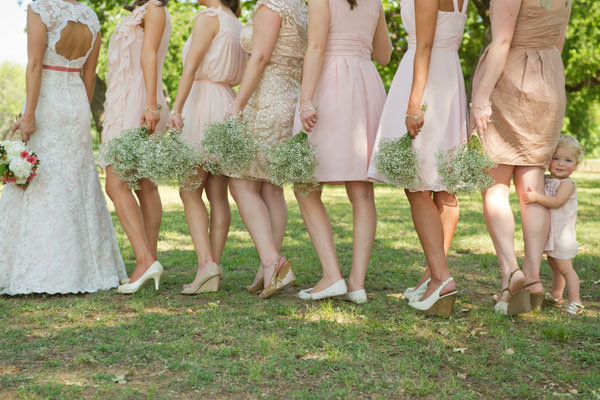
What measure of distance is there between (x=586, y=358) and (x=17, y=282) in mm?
4176

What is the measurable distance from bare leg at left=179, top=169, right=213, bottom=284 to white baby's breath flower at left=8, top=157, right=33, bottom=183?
3.94 feet

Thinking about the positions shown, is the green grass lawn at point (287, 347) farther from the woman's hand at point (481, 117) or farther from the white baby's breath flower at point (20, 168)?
the woman's hand at point (481, 117)

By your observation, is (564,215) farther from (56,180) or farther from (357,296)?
(56,180)

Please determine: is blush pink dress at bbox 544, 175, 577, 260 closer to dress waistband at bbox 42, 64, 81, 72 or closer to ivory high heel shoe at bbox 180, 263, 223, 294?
ivory high heel shoe at bbox 180, 263, 223, 294

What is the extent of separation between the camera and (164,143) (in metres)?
4.80

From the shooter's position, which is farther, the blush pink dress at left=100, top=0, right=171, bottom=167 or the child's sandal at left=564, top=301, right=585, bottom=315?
the blush pink dress at left=100, top=0, right=171, bottom=167

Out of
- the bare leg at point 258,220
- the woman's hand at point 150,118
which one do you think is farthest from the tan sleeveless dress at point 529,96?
the woman's hand at point 150,118

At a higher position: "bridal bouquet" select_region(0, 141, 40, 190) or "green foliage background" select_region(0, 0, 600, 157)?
"green foliage background" select_region(0, 0, 600, 157)

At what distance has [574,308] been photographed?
15.2 feet

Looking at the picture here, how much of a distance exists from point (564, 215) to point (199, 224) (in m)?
2.84

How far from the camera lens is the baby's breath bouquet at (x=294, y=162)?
4.48m

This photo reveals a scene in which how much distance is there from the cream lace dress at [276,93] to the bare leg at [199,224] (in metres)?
0.53

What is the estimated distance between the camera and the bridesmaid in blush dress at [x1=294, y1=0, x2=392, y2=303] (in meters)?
4.57

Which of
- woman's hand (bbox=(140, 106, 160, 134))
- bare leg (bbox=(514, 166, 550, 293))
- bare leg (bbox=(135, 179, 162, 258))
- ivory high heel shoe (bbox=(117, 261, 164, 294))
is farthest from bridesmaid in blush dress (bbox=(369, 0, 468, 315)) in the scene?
bare leg (bbox=(135, 179, 162, 258))
